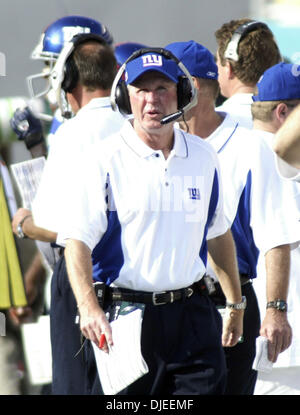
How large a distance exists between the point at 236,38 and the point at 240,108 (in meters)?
0.51

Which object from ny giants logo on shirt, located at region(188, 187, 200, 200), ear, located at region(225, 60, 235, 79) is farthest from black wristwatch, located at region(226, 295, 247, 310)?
ear, located at region(225, 60, 235, 79)

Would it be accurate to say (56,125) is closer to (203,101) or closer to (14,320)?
(203,101)

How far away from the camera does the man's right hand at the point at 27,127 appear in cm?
686

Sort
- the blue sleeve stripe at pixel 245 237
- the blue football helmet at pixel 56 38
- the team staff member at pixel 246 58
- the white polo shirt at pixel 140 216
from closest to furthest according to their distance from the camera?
the white polo shirt at pixel 140 216, the blue sleeve stripe at pixel 245 237, the team staff member at pixel 246 58, the blue football helmet at pixel 56 38

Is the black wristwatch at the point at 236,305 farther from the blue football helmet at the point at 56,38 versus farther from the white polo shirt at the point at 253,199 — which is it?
the blue football helmet at the point at 56,38

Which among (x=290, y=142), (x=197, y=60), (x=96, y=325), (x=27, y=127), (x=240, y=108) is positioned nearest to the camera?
(x=290, y=142)

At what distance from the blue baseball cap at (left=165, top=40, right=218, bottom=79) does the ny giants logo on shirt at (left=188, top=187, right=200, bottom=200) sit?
4.00 feet

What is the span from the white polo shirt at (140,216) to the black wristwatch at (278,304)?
53 cm

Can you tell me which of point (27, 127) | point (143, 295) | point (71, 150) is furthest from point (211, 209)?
point (27, 127)

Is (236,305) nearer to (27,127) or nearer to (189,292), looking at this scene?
(189,292)

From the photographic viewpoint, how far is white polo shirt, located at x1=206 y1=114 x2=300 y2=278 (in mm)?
5160

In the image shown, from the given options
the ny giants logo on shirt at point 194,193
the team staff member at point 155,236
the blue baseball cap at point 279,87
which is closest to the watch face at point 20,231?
the team staff member at point 155,236

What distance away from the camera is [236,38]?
20.9 feet

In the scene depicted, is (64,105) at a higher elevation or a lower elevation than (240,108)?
higher
